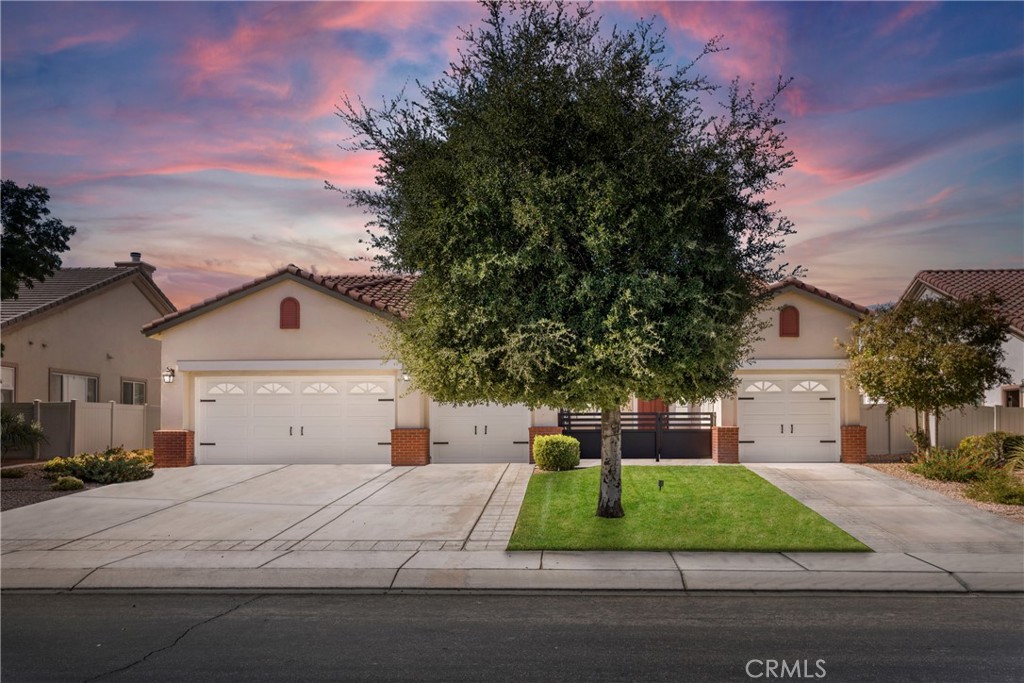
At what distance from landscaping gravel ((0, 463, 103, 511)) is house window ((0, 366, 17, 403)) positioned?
492 cm

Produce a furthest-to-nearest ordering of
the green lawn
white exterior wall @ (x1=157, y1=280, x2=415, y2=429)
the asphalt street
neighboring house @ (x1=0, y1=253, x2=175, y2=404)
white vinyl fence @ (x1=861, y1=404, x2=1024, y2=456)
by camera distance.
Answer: neighboring house @ (x1=0, y1=253, x2=175, y2=404), white exterior wall @ (x1=157, y1=280, x2=415, y2=429), white vinyl fence @ (x1=861, y1=404, x2=1024, y2=456), the green lawn, the asphalt street

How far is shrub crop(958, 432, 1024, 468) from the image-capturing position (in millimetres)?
16656

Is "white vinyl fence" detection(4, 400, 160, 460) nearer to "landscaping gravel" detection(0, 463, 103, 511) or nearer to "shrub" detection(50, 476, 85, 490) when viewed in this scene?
"landscaping gravel" detection(0, 463, 103, 511)

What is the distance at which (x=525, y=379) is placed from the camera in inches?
413

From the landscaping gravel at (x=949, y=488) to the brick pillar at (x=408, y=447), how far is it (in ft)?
37.3

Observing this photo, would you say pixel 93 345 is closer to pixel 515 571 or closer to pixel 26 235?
pixel 26 235

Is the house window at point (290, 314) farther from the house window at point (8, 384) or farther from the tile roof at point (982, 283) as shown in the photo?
the tile roof at point (982, 283)

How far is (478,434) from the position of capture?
18.9 meters

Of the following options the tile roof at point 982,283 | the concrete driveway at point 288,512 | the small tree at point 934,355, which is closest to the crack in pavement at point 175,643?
the concrete driveway at point 288,512

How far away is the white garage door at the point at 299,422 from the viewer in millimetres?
18906

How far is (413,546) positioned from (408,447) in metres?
7.99

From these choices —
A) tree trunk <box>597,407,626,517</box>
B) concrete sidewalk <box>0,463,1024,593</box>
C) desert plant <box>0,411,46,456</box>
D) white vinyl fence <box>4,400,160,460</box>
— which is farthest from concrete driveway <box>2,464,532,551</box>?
desert plant <box>0,411,46,456</box>

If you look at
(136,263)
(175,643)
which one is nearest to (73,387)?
(136,263)

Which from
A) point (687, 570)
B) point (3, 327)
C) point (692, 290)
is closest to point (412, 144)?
point (692, 290)
